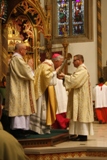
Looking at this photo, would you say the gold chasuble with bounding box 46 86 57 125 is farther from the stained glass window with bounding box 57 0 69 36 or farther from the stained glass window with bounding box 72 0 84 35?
the stained glass window with bounding box 57 0 69 36

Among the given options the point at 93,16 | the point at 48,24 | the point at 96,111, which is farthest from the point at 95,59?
the point at 48,24

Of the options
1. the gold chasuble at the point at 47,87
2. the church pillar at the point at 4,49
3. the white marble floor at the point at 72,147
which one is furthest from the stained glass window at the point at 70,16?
the white marble floor at the point at 72,147

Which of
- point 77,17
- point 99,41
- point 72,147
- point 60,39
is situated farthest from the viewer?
point 77,17

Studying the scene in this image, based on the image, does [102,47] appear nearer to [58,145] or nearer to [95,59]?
[95,59]

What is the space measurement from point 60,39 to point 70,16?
107 cm

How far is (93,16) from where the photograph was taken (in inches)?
618

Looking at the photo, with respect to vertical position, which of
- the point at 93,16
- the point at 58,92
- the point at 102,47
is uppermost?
the point at 93,16

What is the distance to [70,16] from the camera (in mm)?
16516

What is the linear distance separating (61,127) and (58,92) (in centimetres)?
87

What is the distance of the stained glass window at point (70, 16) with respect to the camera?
1631cm

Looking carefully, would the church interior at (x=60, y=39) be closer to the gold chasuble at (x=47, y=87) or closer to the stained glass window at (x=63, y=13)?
the stained glass window at (x=63, y=13)

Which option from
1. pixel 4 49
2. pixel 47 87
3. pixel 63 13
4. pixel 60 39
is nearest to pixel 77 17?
pixel 63 13

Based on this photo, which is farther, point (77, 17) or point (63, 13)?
point (63, 13)

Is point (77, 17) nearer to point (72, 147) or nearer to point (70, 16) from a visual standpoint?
point (70, 16)
